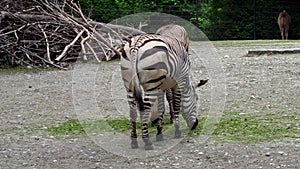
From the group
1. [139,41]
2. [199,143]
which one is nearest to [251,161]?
[199,143]

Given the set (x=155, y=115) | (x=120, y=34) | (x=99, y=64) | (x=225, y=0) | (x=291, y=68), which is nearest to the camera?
(x=155, y=115)

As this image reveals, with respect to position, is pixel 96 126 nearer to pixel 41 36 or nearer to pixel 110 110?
pixel 110 110

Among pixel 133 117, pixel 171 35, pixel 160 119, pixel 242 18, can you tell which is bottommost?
pixel 242 18

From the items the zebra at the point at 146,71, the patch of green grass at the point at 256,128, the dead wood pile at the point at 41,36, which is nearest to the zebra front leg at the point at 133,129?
the zebra at the point at 146,71

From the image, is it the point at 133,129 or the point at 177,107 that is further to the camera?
the point at 177,107

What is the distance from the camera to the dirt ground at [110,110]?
5277 mm

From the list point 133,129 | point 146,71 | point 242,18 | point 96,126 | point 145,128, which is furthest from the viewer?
point 242,18

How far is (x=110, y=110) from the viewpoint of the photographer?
25.6 ft

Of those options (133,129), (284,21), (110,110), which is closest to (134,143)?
(133,129)

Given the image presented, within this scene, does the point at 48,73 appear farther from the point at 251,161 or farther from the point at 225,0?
the point at 225,0

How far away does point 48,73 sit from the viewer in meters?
11.3

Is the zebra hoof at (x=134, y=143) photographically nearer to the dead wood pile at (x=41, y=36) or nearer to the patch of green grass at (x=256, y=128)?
the patch of green grass at (x=256, y=128)

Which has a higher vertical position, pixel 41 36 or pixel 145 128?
pixel 41 36

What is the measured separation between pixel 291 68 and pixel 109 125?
4945mm
